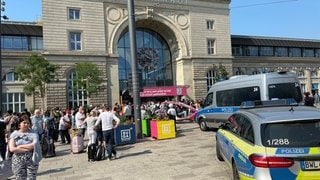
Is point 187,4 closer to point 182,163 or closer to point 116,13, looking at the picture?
point 116,13

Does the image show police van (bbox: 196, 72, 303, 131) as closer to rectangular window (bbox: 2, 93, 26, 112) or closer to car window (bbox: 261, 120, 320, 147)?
car window (bbox: 261, 120, 320, 147)

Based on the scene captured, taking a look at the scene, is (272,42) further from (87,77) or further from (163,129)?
(163,129)

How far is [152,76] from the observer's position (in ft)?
160

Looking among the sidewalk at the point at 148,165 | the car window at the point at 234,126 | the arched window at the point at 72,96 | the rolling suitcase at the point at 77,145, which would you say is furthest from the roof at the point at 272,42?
the car window at the point at 234,126

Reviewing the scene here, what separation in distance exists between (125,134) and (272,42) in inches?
2031

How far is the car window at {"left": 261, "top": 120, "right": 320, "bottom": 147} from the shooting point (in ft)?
15.7

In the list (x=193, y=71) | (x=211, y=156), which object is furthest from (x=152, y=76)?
(x=211, y=156)

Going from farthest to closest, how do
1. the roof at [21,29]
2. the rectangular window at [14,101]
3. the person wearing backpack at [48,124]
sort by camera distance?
the roof at [21,29] → the rectangular window at [14,101] → the person wearing backpack at [48,124]

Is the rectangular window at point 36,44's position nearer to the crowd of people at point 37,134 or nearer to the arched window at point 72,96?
the arched window at point 72,96

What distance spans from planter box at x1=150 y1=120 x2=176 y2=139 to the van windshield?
487 centimetres

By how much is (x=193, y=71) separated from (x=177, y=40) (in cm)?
505

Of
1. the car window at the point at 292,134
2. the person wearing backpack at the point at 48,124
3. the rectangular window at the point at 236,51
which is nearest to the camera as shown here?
the car window at the point at 292,134

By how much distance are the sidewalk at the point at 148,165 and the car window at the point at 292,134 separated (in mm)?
2749

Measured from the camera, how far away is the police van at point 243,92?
13.0 metres
